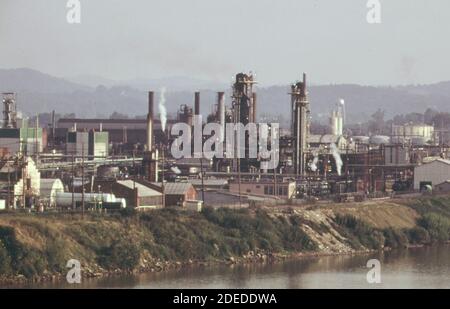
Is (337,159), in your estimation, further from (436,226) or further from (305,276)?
(305,276)

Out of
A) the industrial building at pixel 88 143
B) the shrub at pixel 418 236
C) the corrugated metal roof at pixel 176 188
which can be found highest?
the industrial building at pixel 88 143

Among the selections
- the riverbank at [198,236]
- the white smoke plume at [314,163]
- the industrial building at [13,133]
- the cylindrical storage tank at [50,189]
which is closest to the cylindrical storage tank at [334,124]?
the industrial building at [13,133]

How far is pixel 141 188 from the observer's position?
131 ft

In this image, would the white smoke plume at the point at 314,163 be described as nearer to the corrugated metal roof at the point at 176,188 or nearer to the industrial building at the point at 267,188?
the industrial building at the point at 267,188

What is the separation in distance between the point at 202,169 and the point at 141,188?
616 cm

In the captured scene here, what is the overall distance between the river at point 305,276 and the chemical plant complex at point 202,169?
451cm

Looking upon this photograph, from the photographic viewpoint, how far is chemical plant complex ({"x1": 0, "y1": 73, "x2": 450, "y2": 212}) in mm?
38625

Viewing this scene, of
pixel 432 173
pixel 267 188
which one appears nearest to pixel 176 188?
pixel 267 188

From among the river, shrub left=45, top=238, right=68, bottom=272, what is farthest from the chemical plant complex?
the river

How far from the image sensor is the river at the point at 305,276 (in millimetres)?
29953

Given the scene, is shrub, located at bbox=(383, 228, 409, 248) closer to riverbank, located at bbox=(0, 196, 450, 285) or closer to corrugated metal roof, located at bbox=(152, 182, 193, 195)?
riverbank, located at bbox=(0, 196, 450, 285)

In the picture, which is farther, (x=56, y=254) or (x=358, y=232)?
(x=358, y=232)

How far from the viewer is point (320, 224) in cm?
4003

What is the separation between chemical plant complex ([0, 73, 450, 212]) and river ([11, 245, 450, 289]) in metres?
4.51
